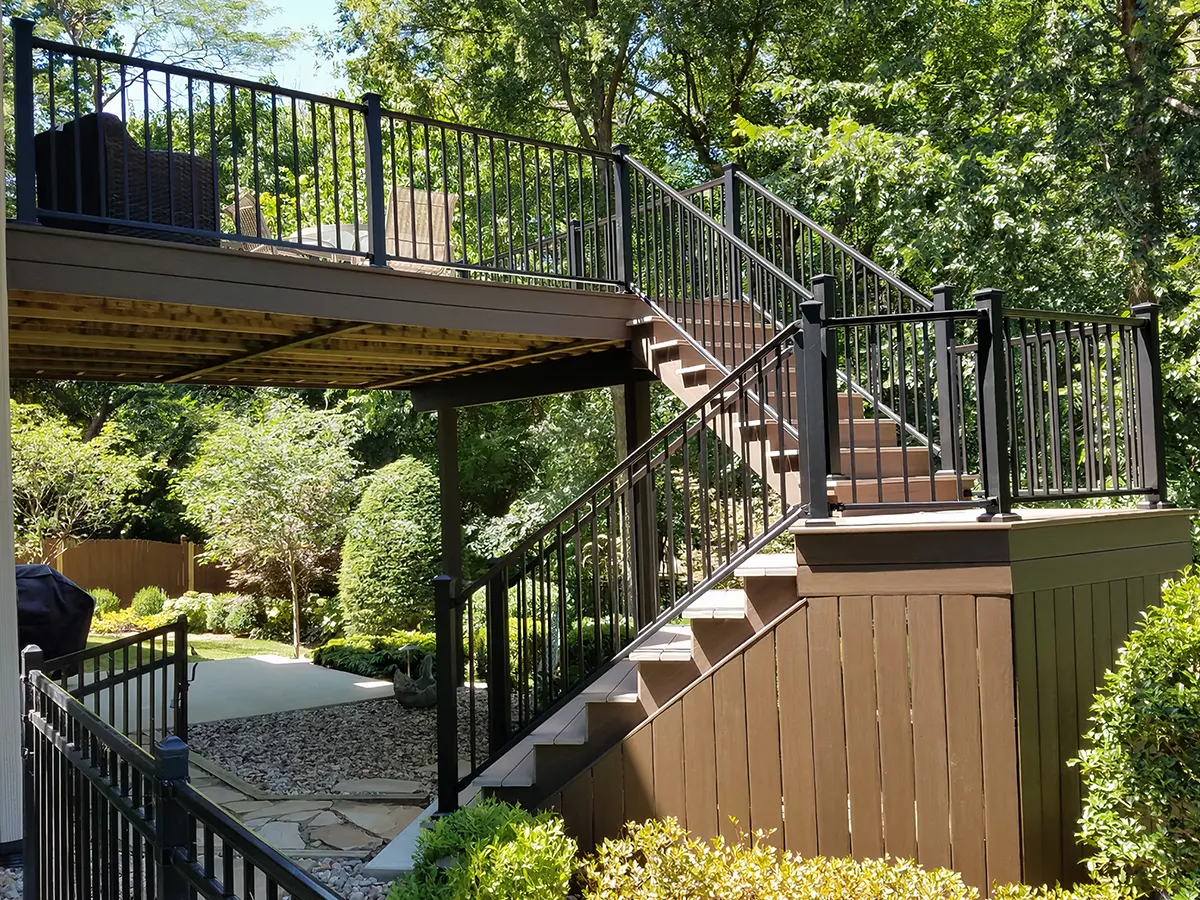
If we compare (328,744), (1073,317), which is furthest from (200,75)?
(328,744)

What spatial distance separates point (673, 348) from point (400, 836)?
3.90 meters

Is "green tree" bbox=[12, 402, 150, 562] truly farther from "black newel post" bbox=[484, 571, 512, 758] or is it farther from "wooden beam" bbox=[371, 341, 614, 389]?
"black newel post" bbox=[484, 571, 512, 758]

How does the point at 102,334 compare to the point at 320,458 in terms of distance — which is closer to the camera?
the point at 102,334


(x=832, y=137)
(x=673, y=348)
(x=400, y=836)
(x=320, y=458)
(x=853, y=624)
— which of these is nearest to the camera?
(x=853, y=624)

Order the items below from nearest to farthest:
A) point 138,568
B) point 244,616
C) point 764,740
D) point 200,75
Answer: point 764,740
point 200,75
point 244,616
point 138,568

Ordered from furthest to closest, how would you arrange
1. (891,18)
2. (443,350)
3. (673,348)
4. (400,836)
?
(891,18) → (443,350) → (673,348) → (400,836)

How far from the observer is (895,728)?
4770mm

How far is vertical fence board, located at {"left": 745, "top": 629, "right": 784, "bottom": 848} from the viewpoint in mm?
4949

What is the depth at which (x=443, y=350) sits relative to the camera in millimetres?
8734

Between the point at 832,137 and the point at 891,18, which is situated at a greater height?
the point at 891,18

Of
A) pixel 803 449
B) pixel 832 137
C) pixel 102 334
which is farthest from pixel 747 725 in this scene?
pixel 832 137

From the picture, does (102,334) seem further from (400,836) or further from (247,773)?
(400,836)

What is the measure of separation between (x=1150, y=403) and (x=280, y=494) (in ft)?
40.3

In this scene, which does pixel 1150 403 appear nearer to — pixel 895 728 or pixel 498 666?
pixel 895 728
